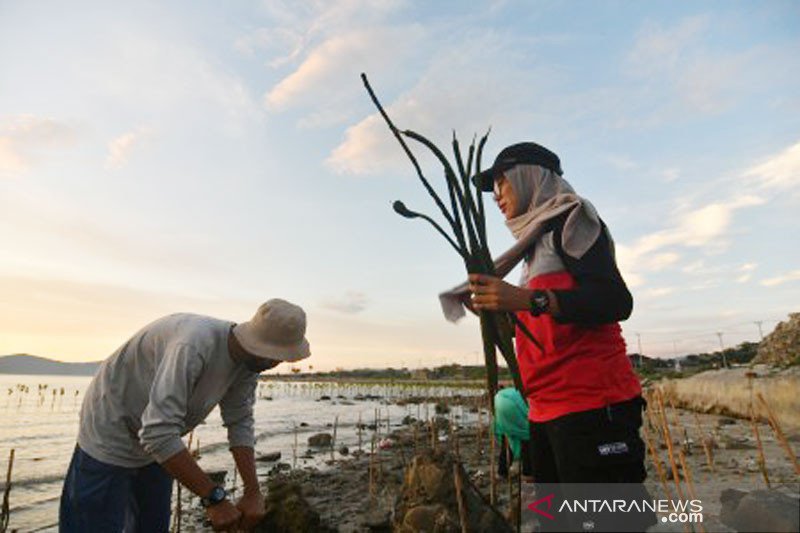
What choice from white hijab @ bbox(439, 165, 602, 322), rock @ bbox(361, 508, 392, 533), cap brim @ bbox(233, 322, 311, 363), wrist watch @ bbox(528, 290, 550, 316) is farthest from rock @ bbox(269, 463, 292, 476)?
wrist watch @ bbox(528, 290, 550, 316)

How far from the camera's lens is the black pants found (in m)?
1.86

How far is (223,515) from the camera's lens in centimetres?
293

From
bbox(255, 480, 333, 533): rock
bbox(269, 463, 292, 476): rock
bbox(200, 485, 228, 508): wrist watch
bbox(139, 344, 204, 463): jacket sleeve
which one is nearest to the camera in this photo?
bbox(139, 344, 204, 463): jacket sleeve

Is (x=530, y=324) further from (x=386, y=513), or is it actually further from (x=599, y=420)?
(x=386, y=513)

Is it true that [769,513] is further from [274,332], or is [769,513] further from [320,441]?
[320,441]

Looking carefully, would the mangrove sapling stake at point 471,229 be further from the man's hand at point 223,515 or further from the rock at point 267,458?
the rock at point 267,458

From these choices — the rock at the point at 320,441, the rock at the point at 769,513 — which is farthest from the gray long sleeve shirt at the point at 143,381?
the rock at the point at 320,441

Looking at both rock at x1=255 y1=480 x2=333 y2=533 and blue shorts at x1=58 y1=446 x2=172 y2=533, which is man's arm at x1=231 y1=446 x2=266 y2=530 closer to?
blue shorts at x1=58 y1=446 x2=172 y2=533

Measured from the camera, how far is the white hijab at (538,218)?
2021 millimetres

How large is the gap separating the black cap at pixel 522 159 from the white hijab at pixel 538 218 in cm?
3

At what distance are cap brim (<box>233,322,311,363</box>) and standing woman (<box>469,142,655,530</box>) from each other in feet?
4.76

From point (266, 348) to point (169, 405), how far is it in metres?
0.62

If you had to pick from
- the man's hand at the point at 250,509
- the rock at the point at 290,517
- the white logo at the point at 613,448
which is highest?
the white logo at the point at 613,448

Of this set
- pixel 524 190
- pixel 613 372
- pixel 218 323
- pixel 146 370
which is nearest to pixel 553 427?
pixel 613 372
